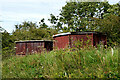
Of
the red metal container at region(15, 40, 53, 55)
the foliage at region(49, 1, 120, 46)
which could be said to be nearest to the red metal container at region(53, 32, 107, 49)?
the red metal container at region(15, 40, 53, 55)

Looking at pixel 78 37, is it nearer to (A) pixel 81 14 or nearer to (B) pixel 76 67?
(B) pixel 76 67

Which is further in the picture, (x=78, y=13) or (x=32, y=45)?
(x=78, y=13)

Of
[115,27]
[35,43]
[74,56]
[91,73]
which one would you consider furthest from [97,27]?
[91,73]

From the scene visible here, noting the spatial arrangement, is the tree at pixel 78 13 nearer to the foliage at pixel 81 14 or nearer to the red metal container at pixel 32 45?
the foliage at pixel 81 14

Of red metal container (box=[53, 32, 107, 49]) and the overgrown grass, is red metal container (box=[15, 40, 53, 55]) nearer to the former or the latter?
red metal container (box=[53, 32, 107, 49])

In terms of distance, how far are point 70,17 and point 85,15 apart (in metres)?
2.54

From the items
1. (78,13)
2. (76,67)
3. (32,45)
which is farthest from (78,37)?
(78,13)

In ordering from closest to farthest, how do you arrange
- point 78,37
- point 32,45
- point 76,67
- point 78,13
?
point 76,67 < point 78,37 < point 32,45 < point 78,13

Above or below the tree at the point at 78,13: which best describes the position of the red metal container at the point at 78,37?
below

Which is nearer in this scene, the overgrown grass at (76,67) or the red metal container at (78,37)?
the overgrown grass at (76,67)

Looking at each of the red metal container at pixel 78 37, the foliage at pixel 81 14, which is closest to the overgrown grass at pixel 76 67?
the red metal container at pixel 78 37

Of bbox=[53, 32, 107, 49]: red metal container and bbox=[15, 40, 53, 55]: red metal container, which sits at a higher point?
bbox=[53, 32, 107, 49]: red metal container

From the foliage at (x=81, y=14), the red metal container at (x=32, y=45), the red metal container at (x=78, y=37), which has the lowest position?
the red metal container at (x=32, y=45)

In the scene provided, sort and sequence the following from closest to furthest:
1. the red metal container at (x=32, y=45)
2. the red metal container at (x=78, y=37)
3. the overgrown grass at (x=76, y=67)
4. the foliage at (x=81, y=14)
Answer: the overgrown grass at (x=76, y=67) < the red metal container at (x=78, y=37) < the red metal container at (x=32, y=45) < the foliage at (x=81, y=14)
